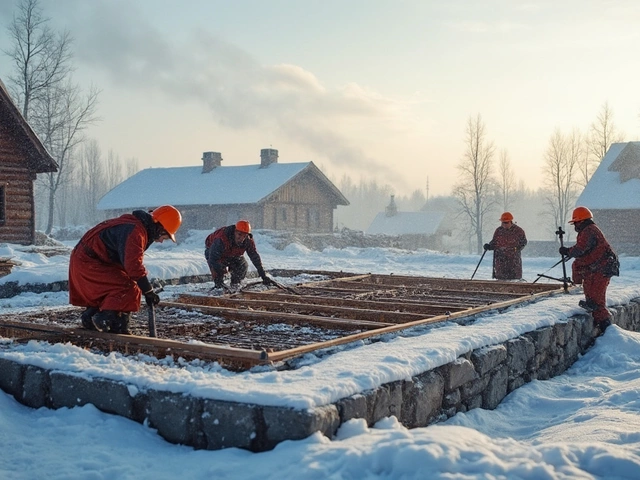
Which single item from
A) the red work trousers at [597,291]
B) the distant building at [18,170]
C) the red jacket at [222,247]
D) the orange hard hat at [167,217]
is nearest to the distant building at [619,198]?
the distant building at [18,170]

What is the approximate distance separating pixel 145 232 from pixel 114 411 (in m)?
1.69

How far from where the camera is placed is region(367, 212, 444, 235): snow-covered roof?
57.6 meters

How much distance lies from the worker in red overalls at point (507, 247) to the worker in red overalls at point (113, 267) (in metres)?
7.01

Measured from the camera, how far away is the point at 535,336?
6684mm

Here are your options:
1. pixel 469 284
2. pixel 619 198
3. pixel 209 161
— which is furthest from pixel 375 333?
pixel 209 161

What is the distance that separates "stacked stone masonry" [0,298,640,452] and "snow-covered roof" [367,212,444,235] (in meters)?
50.9

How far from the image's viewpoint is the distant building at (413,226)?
5662cm

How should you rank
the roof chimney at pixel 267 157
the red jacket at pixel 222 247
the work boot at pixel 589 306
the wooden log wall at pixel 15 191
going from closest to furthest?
1. the work boot at pixel 589 306
2. the red jacket at pixel 222 247
3. the wooden log wall at pixel 15 191
4. the roof chimney at pixel 267 157

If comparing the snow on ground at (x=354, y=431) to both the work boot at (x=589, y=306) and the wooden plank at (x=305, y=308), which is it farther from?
the work boot at (x=589, y=306)

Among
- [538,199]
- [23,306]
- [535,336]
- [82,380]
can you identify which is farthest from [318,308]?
[538,199]

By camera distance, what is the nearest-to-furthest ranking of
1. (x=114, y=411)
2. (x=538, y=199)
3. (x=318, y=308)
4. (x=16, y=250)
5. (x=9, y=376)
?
(x=114, y=411) < (x=9, y=376) < (x=318, y=308) < (x=16, y=250) < (x=538, y=199)

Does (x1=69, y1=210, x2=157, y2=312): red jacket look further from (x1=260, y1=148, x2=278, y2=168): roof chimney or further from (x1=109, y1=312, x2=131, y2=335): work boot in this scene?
(x1=260, y1=148, x2=278, y2=168): roof chimney

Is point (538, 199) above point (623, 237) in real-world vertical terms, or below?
above

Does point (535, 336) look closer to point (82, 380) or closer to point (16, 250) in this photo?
point (82, 380)
